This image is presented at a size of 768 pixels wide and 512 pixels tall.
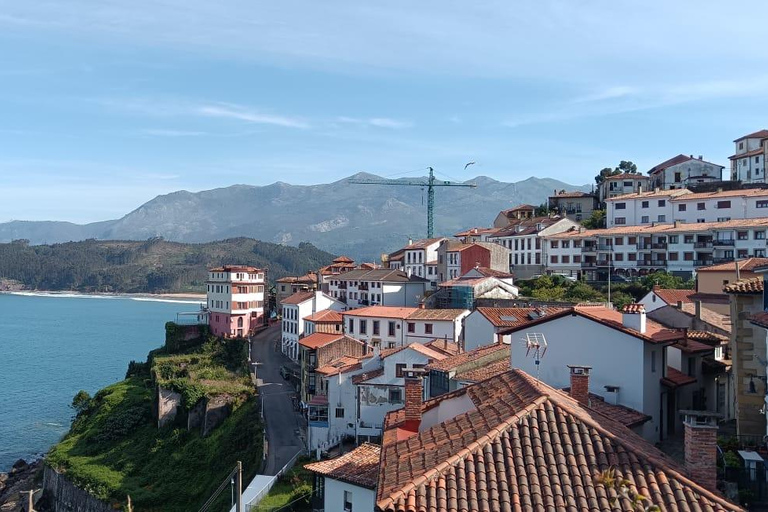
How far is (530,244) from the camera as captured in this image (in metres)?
66.9

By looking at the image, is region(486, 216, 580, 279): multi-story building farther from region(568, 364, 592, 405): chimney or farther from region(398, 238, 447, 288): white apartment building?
region(568, 364, 592, 405): chimney

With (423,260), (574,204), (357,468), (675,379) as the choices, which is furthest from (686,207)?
(357,468)

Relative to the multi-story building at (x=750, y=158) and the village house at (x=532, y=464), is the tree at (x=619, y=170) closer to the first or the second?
the multi-story building at (x=750, y=158)

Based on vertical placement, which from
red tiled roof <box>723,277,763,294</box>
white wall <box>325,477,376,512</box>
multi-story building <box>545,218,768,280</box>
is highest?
multi-story building <box>545,218,768,280</box>

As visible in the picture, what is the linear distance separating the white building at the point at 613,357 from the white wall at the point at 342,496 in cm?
598

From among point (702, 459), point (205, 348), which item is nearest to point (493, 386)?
point (702, 459)

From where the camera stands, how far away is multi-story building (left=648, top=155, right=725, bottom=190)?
78688mm

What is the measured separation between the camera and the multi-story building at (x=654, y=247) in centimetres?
5425

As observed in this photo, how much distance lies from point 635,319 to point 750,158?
2597 inches

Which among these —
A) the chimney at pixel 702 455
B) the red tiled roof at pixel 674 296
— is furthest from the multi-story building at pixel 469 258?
the chimney at pixel 702 455

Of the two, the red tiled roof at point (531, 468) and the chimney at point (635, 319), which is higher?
the chimney at point (635, 319)

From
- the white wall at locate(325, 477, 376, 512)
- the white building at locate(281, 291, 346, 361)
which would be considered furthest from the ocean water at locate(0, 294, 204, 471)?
the white wall at locate(325, 477, 376, 512)

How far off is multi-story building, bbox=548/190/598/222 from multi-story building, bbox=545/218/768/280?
13.8 m

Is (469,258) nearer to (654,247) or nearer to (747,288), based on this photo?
(654,247)
